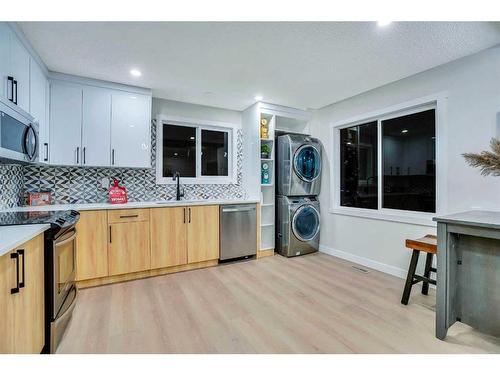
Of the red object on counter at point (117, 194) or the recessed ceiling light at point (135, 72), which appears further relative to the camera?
the red object on counter at point (117, 194)

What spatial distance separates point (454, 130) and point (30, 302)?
366 cm

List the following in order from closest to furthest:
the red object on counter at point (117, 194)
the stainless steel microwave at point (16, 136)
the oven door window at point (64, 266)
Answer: the stainless steel microwave at point (16, 136)
the oven door window at point (64, 266)
the red object on counter at point (117, 194)

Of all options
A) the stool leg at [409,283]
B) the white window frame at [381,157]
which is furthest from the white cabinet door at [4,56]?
the white window frame at [381,157]

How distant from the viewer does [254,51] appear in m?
2.27

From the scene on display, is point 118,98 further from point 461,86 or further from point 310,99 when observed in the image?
point 461,86

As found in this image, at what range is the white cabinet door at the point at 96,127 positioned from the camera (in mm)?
2826

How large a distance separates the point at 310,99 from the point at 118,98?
8.39ft

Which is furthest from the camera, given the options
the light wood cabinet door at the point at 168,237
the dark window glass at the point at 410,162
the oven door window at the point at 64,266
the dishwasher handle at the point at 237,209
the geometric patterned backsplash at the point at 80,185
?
the dishwasher handle at the point at 237,209

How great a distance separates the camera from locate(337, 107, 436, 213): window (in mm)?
2846

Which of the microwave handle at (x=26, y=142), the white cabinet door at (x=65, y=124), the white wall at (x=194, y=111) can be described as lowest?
the microwave handle at (x=26, y=142)

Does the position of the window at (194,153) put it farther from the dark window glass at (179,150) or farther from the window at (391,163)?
the window at (391,163)

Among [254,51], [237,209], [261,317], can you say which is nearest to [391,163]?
[237,209]

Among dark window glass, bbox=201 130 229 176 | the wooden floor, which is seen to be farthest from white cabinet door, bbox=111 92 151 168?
the wooden floor

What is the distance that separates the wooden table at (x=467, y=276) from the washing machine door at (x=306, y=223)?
2069 mm
